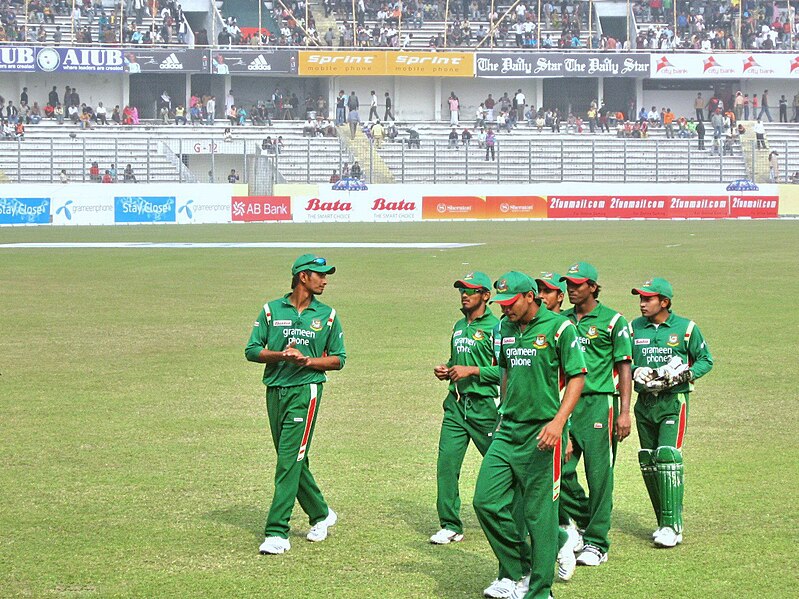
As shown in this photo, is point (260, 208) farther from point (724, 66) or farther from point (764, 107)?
point (764, 107)

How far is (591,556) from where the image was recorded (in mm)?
7852

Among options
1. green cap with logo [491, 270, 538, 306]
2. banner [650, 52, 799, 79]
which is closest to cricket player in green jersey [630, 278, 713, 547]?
green cap with logo [491, 270, 538, 306]

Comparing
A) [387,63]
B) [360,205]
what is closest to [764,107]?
[387,63]

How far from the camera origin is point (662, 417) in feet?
27.3

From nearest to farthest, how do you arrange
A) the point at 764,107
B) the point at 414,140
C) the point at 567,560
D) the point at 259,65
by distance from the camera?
the point at 567,560 < the point at 414,140 < the point at 259,65 < the point at 764,107

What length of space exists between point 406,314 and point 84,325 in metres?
5.48

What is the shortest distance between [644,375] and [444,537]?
179cm

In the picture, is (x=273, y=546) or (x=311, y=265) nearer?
(x=273, y=546)

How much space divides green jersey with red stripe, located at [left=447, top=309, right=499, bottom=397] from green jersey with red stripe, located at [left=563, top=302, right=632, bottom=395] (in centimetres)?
66

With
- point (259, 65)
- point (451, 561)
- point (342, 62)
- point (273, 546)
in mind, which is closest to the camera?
point (451, 561)

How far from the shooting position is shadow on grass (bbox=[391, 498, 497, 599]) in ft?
24.4

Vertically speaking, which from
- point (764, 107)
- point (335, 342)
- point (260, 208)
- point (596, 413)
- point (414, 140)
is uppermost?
point (764, 107)

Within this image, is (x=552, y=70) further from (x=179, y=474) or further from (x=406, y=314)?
(x=179, y=474)

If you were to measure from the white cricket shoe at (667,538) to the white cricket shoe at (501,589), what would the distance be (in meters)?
1.56
